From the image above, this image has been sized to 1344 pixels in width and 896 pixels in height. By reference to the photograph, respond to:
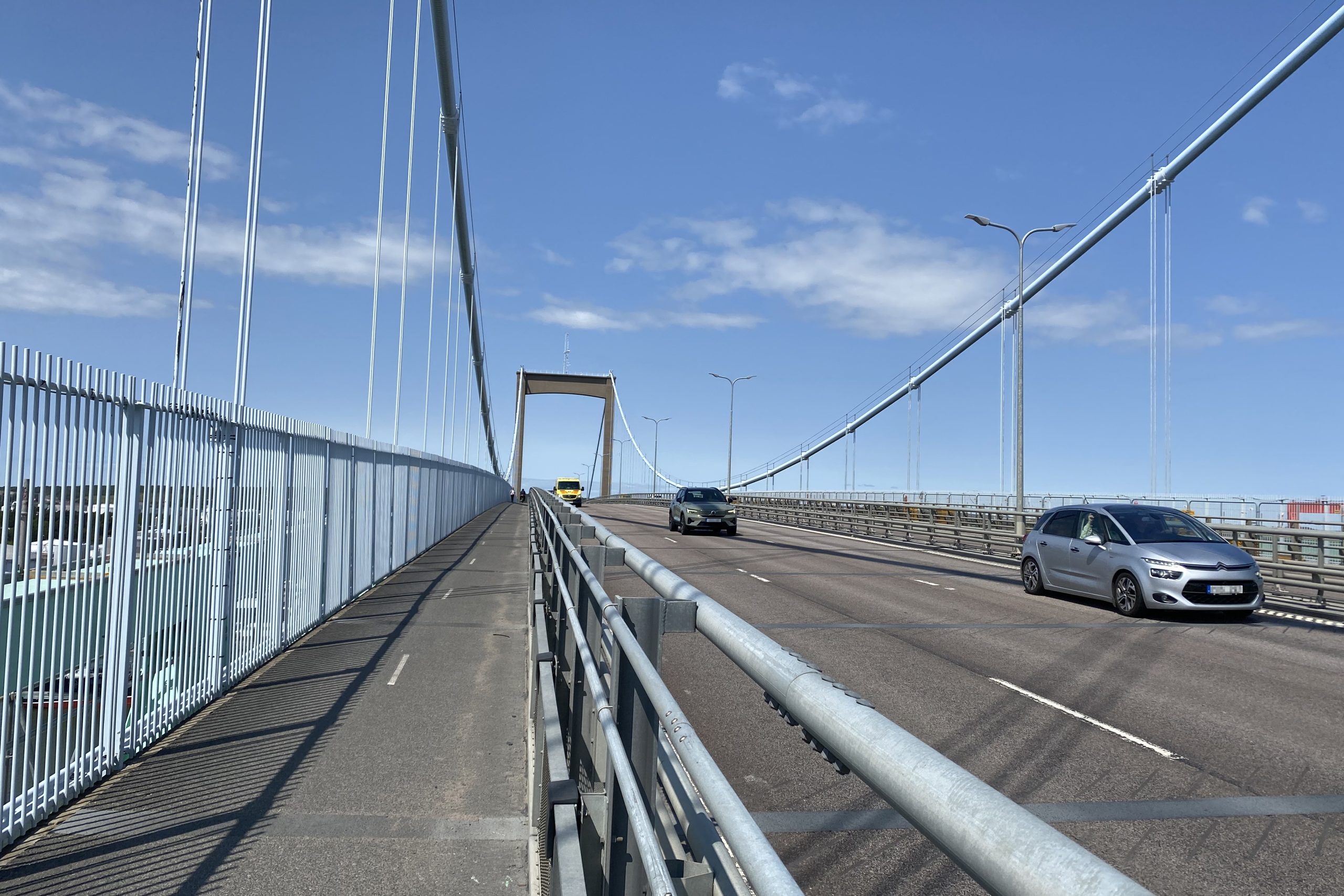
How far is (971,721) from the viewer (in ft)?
23.0

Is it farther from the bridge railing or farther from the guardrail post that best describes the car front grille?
the guardrail post

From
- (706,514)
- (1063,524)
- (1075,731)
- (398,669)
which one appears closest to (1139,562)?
(1063,524)

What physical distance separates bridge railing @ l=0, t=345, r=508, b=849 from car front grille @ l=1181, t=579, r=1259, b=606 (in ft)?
37.3

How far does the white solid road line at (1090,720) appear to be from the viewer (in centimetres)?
637

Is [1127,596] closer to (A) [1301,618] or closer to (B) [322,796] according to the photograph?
(A) [1301,618]

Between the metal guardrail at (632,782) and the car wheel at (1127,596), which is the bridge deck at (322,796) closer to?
the metal guardrail at (632,782)

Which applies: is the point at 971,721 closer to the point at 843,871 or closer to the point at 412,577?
the point at 843,871

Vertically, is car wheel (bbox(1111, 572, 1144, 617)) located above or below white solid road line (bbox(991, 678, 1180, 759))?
above

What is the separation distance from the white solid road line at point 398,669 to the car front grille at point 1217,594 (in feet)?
33.1

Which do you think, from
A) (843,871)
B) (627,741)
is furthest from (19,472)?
(843,871)

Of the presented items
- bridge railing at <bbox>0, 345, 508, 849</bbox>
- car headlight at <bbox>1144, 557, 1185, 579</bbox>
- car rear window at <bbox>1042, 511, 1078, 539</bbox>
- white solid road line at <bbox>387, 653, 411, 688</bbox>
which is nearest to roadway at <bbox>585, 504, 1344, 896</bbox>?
car headlight at <bbox>1144, 557, 1185, 579</bbox>

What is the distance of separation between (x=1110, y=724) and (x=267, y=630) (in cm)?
760

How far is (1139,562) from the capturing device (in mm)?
13258

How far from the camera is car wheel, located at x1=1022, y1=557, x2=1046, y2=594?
15.9 m
